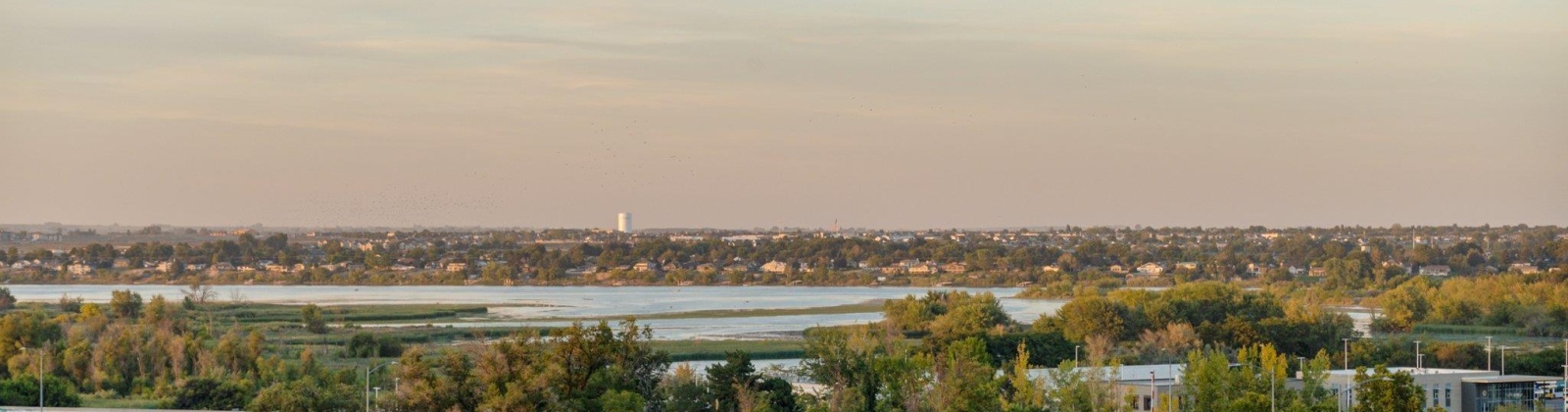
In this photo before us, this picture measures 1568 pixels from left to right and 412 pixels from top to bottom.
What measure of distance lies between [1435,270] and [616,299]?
2661 inches

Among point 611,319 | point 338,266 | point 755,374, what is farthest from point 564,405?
point 338,266

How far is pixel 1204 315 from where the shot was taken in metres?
87.8

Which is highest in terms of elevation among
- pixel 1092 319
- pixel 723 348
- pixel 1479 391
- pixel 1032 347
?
pixel 1092 319

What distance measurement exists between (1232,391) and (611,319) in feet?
186

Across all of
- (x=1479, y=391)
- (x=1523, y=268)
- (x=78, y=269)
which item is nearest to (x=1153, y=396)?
(x=1479, y=391)

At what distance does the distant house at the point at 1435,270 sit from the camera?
154 m

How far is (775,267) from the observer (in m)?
183

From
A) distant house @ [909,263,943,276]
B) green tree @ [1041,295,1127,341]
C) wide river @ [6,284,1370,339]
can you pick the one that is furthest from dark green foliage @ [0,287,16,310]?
distant house @ [909,263,943,276]

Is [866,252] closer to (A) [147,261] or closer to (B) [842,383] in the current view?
(A) [147,261]

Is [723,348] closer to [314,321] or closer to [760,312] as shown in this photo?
[314,321]

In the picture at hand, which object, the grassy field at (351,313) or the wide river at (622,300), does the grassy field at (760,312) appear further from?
the grassy field at (351,313)

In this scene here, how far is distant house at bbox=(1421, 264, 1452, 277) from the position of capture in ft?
506

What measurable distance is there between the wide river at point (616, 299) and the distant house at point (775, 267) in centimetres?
1215

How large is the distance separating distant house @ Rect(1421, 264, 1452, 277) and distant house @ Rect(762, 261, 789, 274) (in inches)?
Answer: 2121
